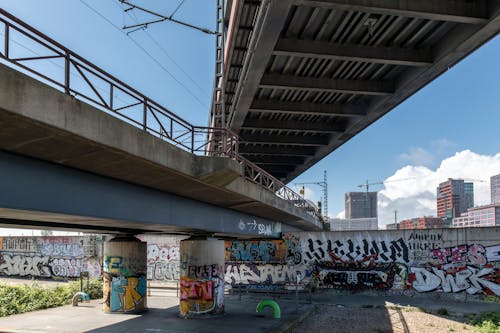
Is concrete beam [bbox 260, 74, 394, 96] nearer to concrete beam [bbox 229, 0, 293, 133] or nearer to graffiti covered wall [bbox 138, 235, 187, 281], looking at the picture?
concrete beam [bbox 229, 0, 293, 133]

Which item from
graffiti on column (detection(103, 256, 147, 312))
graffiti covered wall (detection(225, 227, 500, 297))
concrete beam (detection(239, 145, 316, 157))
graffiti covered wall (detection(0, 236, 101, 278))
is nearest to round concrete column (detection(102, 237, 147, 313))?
graffiti on column (detection(103, 256, 147, 312))

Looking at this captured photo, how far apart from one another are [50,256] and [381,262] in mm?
29150

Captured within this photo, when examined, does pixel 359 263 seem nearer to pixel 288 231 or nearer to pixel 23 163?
pixel 288 231

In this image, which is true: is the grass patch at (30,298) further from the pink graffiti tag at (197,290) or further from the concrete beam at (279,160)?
the concrete beam at (279,160)

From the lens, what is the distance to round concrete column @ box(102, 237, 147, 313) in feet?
68.2

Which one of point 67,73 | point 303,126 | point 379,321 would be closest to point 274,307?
point 379,321

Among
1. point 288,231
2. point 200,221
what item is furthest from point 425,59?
point 288,231

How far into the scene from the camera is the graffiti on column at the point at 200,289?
19438 mm

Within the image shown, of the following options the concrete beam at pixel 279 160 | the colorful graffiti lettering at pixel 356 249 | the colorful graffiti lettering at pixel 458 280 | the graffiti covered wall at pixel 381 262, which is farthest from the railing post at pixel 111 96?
the concrete beam at pixel 279 160

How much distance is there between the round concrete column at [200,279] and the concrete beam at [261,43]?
767 centimetres

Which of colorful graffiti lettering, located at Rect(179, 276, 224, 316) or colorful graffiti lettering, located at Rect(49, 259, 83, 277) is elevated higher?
colorful graffiti lettering, located at Rect(179, 276, 224, 316)

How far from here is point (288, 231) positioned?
33.2 meters

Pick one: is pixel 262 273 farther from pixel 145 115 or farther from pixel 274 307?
pixel 145 115

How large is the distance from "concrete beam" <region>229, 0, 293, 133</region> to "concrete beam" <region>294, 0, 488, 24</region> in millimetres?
723
